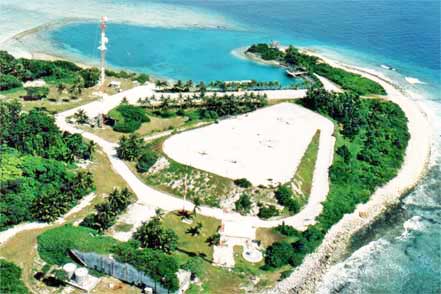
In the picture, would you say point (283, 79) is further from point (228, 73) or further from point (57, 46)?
point (57, 46)

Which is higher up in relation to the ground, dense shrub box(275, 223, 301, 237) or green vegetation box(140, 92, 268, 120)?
green vegetation box(140, 92, 268, 120)

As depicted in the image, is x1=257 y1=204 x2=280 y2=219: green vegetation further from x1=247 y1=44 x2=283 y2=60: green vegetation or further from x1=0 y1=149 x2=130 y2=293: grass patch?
x1=247 y1=44 x2=283 y2=60: green vegetation

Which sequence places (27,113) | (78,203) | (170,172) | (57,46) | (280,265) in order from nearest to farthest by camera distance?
(280,265), (78,203), (170,172), (27,113), (57,46)

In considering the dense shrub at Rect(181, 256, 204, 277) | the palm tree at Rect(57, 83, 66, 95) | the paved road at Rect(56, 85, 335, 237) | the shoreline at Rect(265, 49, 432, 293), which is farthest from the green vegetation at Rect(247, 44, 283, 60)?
the dense shrub at Rect(181, 256, 204, 277)

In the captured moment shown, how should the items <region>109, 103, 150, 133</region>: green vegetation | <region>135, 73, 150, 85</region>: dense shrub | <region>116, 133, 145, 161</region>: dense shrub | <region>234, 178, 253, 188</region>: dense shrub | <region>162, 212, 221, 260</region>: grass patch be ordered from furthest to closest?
<region>135, 73, 150, 85</region>: dense shrub, <region>109, 103, 150, 133</region>: green vegetation, <region>116, 133, 145, 161</region>: dense shrub, <region>234, 178, 253, 188</region>: dense shrub, <region>162, 212, 221, 260</region>: grass patch

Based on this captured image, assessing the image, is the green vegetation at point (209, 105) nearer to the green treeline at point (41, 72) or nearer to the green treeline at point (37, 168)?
the green treeline at point (41, 72)

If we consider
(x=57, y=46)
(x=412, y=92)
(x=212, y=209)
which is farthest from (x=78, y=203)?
(x=412, y=92)

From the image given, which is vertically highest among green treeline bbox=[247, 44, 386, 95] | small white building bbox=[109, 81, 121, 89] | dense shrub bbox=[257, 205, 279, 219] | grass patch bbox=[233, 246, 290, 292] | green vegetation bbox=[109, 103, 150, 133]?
green treeline bbox=[247, 44, 386, 95]
